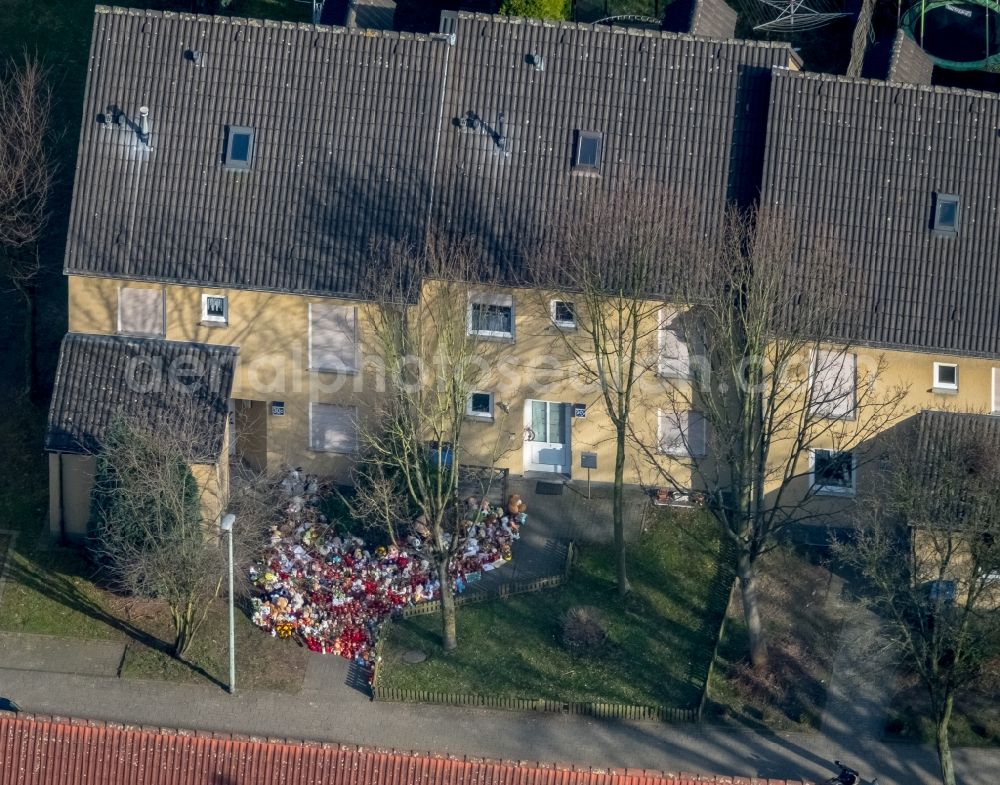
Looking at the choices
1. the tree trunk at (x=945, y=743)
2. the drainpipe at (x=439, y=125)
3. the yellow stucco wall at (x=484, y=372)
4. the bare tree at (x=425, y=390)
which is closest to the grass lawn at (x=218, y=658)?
the bare tree at (x=425, y=390)

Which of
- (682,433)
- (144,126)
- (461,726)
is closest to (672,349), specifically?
(682,433)

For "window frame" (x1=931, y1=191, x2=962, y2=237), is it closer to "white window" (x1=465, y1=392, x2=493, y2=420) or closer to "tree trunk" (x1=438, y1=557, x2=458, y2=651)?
"white window" (x1=465, y1=392, x2=493, y2=420)

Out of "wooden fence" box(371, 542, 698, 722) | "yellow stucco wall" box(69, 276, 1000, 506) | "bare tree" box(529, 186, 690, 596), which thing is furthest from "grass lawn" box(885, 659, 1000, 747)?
"bare tree" box(529, 186, 690, 596)

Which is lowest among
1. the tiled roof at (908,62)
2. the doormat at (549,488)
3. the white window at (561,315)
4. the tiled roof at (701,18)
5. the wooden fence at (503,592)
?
the wooden fence at (503,592)

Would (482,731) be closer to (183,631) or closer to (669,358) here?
(183,631)

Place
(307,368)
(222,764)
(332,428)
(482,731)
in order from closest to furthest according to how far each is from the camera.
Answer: (222,764) < (482,731) < (307,368) < (332,428)

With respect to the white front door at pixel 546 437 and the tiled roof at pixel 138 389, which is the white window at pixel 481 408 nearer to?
the white front door at pixel 546 437

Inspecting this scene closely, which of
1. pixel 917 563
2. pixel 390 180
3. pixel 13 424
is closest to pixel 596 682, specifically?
pixel 917 563
